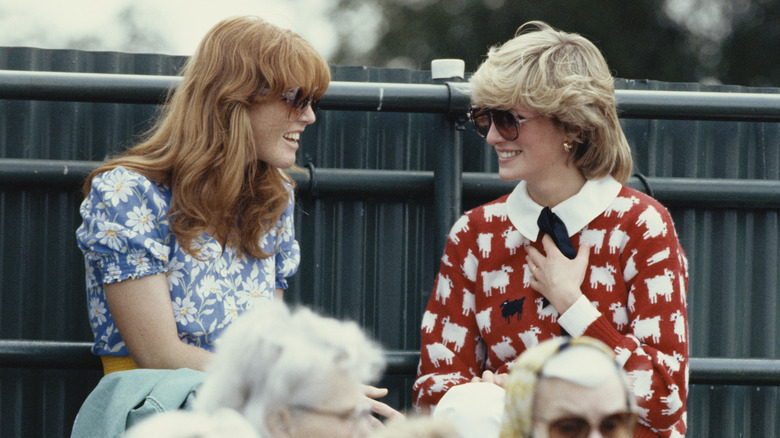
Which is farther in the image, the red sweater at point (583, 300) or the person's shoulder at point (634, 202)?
the person's shoulder at point (634, 202)

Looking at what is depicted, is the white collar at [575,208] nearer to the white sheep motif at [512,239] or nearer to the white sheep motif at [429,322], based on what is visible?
the white sheep motif at [512,239]

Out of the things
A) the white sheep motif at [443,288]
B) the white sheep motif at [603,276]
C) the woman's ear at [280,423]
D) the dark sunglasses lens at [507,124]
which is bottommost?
the woman's ear at [280,423]

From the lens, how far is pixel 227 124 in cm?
305

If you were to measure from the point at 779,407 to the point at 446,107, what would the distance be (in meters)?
1.74

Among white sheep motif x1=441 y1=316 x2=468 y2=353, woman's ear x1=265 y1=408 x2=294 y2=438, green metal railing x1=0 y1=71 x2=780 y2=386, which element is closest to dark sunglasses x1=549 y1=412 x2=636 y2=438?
woman's ear x1=265 y1=408 x2=294 y2=438

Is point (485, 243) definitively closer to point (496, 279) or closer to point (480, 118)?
point (496, 279)

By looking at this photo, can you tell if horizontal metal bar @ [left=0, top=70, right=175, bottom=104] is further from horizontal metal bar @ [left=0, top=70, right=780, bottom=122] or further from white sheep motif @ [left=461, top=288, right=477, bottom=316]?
white sheep motif @ [left=461, top=288, right=477, bottom=316]

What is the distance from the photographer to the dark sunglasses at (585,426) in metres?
1.69

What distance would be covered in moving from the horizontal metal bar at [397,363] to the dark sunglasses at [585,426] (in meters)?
1.77

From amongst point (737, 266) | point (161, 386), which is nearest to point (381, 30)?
point (737, 266)

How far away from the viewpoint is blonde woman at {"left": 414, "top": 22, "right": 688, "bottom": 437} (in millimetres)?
2854

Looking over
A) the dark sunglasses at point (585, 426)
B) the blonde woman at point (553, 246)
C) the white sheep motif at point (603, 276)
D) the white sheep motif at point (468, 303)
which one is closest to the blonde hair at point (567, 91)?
the blonde woman at point (553, 246)

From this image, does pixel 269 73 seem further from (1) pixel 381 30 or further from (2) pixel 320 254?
(1) pixel 381 30

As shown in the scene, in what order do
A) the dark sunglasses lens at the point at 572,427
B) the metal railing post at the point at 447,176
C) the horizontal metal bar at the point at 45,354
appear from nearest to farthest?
the dark sunglasses lens at the point at 572,427
the horizontal metal bar at the point at 45,354
the metal railing post at the point at 447,176
